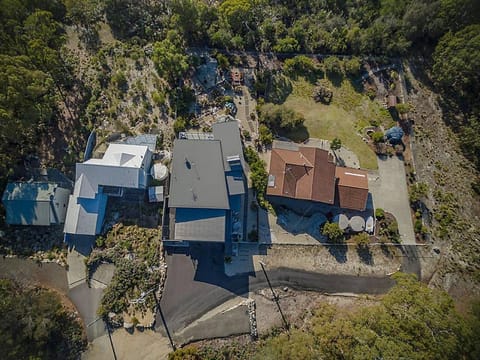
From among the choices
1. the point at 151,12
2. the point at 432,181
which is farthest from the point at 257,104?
the point at 432,181

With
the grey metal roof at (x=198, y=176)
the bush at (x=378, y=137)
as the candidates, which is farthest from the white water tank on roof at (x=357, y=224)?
the grey metal roof at (x=198, y=176)

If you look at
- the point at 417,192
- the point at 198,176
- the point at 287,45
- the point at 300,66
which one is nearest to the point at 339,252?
the point at 417,192

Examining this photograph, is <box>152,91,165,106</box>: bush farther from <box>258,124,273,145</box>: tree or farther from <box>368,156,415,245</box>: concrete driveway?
<box>368,156,415,245</box>: concrete driveway

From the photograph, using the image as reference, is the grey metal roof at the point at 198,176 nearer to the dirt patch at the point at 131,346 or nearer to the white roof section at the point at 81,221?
the white roof section at the point at 81,221

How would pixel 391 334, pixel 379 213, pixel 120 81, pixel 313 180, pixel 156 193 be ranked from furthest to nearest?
pixel 120 81
pixel 379 213
pixel 156 193
pixel 313 180
pixel 391 334

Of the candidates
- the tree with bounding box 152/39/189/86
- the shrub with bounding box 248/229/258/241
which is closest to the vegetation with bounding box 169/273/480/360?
the shrub with bounding box 248/229/258/241

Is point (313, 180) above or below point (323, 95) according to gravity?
below

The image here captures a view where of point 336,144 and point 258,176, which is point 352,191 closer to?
point 336,144

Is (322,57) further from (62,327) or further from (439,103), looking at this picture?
(62,327)
